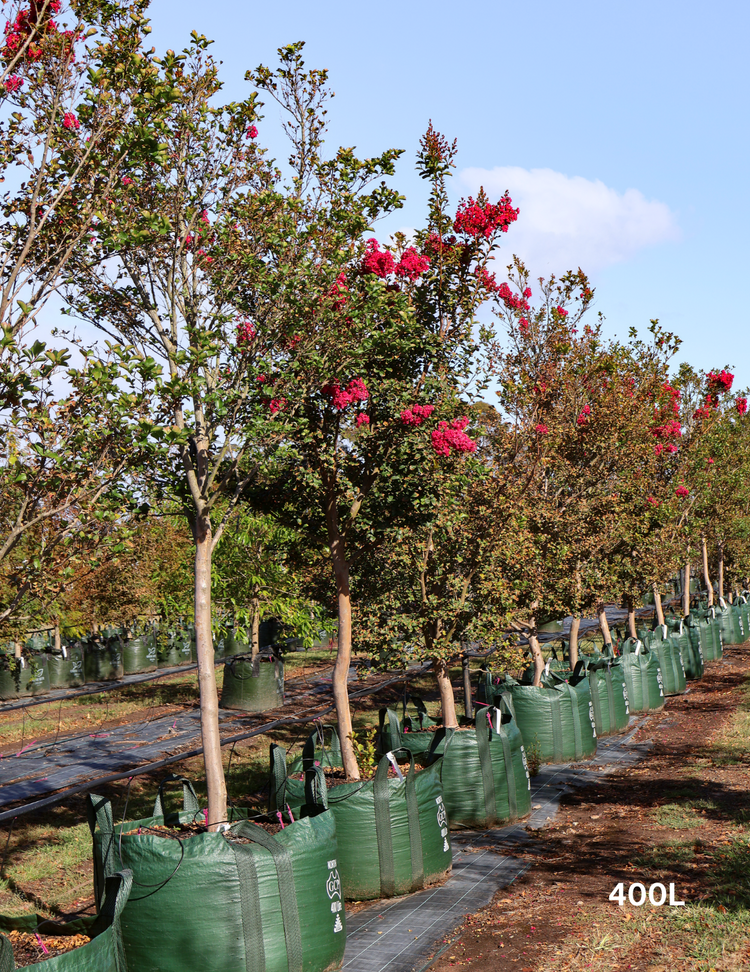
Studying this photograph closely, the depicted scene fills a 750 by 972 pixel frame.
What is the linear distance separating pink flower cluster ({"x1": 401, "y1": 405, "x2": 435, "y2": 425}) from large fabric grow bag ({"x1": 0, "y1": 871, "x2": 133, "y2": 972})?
471 cm

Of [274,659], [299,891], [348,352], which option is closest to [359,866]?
[299,891]

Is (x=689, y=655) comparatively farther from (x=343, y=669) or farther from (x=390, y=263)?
(x=390, y=263)

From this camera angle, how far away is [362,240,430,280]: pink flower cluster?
8.19 metres

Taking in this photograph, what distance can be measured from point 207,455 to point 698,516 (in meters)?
23.0

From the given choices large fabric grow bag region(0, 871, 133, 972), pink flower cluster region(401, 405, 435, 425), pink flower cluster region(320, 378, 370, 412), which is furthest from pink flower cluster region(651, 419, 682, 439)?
large fabric grow bag region(0, 871, 133, 972)

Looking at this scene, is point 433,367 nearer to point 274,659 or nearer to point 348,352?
point 348,352

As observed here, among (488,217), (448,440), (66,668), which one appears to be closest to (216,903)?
(448,440)

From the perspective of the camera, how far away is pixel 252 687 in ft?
60.6

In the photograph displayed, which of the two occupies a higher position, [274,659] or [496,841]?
[274,659]

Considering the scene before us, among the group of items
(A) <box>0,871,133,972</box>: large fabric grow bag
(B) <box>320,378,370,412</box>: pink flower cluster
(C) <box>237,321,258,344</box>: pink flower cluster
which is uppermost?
(C) <box>237,321,258,344</box>: pink flower cluster

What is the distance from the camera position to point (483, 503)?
36.4 ft

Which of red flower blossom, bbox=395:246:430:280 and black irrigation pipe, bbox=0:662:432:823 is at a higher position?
red flower blossom, bbox=395:246:430:280

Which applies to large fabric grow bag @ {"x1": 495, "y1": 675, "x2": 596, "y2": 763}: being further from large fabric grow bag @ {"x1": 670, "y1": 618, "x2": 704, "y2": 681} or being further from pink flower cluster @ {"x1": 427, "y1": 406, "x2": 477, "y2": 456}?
large fabric grow bag @ {"x1": 670, "y1": 618, "x2": 704, "y2": 681}

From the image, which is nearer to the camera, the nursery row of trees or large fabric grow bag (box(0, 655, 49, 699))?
the nursery row of trees
